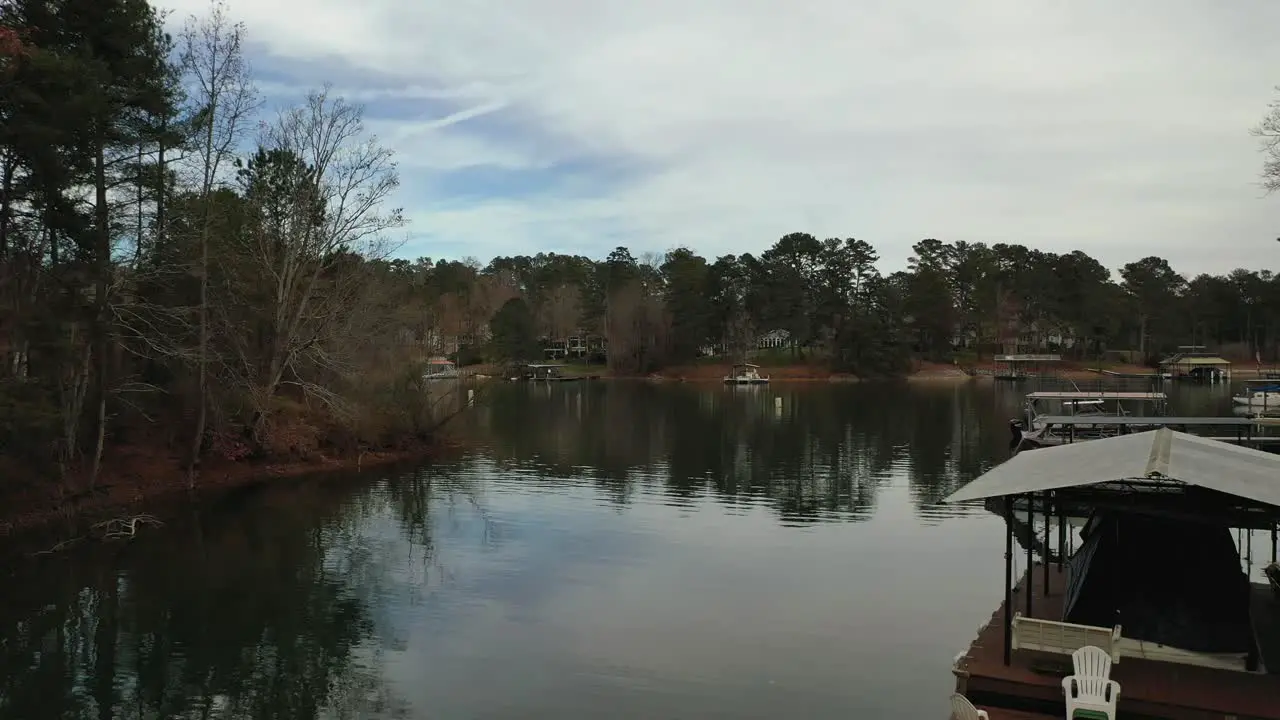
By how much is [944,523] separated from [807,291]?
83174mm

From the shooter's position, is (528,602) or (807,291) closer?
(528,602)

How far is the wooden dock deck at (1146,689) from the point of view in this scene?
27.3 ft

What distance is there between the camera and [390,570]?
17.5 m

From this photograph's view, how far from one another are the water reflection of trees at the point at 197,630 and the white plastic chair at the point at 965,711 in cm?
652

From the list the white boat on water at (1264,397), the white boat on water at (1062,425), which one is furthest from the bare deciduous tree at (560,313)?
the white boat on water at (1062,425)

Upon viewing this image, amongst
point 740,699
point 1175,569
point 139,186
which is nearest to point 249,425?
point 139,186

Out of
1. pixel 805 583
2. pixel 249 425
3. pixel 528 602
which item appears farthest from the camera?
pixel 249 425

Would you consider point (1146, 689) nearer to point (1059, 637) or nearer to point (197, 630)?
point (1059, 637)

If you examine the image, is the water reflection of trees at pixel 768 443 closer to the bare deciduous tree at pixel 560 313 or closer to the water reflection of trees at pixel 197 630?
the water reflection of trees at pixel 197 630

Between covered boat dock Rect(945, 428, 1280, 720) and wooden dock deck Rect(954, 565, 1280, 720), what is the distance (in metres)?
0.01

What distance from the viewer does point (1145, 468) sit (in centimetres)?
843

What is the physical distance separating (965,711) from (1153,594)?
11.5 ft

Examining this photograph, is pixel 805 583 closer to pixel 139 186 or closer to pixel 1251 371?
pixel 139 186

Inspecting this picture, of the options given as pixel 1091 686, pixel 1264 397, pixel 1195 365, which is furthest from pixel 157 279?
pixel 1195 365
